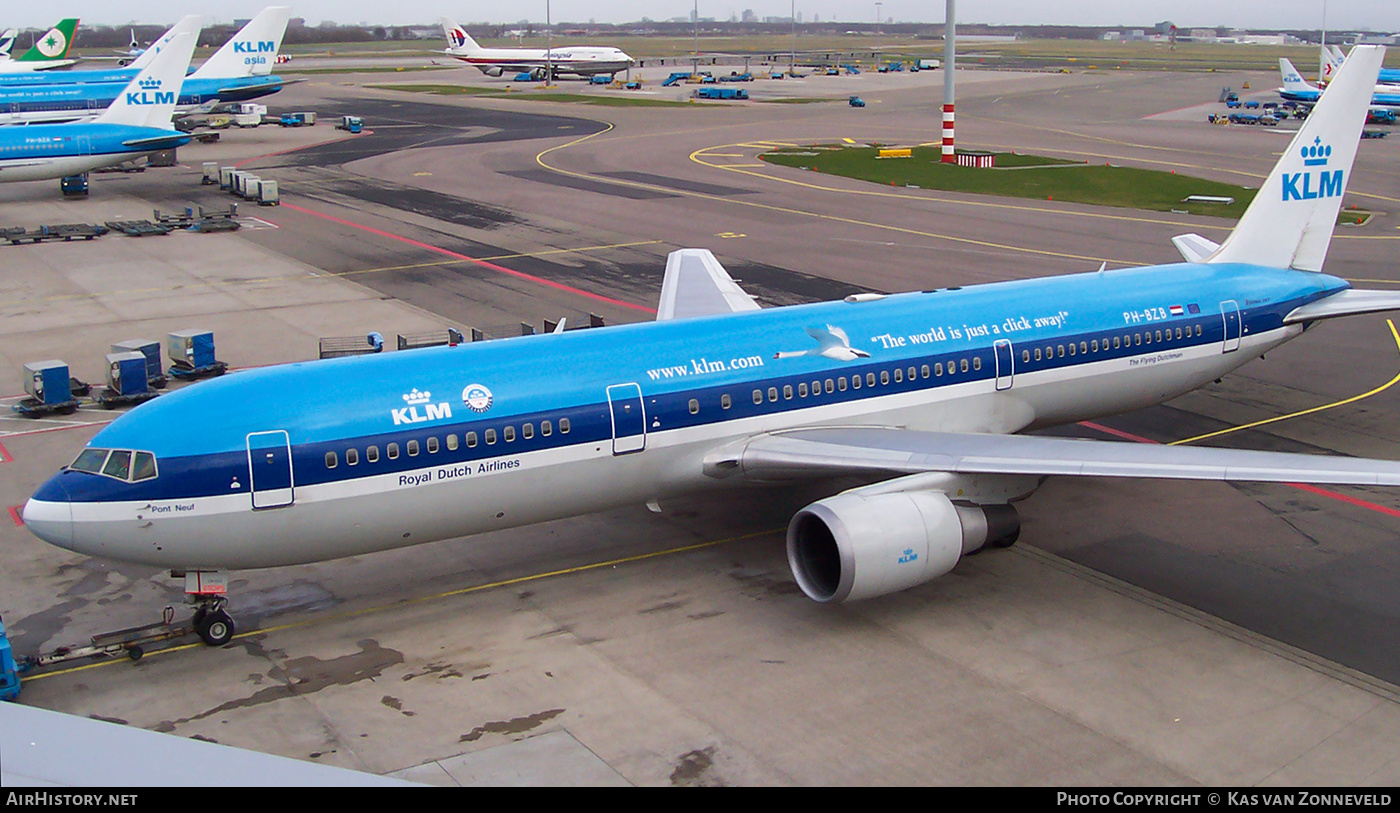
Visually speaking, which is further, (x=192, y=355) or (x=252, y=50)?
(x=252, y=50)

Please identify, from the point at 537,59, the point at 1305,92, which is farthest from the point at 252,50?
the point at 1305,92

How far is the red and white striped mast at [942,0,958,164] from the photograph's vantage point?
7138 cm

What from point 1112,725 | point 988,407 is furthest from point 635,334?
point 1112,725

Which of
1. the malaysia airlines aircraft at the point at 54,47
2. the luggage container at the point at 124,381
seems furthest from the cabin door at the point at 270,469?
Result: the malaysia airlines aircraft at the point at 54,47

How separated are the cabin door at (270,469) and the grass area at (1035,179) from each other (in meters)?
50.6

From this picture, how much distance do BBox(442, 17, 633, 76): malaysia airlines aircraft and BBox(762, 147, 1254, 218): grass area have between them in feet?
278

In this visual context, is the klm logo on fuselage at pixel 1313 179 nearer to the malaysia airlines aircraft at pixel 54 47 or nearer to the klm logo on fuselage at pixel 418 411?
the klm logo on fuselage at pixel 418 411

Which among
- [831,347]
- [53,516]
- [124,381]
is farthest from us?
[124,381]

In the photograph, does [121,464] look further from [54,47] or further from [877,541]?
[54,47]

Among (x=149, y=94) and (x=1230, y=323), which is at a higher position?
(x=149, y=94)

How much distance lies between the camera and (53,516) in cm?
1736

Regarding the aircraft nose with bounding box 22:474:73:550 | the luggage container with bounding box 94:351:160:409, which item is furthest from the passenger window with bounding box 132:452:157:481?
the luggage container with bounding box 94:351:160:409

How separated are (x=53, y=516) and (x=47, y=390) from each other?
14465 mm
